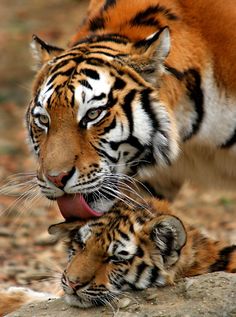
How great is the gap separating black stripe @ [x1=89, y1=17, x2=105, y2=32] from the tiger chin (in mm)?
1322

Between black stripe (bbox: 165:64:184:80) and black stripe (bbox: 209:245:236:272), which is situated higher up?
black stripe (bbox: 165:64:184:80)

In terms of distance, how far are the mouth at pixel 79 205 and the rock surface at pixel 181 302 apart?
53 cm

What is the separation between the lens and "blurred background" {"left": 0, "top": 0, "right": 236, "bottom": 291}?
316 inches

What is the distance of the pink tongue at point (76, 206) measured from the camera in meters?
5.52

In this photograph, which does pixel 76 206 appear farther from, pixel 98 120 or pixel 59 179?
pixel 98 120

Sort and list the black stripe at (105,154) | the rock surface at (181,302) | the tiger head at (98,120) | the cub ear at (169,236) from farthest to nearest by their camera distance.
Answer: the black stripe at (105,154) < the tiger head at (98,120) < the cub ear at (169,236) < the rock surface at (181,302)

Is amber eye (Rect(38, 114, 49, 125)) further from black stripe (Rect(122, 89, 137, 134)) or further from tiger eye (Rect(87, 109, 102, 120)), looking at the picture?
black stripe (Rect(122, 89, 137, 134))

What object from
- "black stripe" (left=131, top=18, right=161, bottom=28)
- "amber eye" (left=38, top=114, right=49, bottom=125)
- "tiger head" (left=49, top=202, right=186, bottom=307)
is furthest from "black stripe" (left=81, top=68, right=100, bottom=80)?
"tiger head" (left=49, top=202, right=186, bottom=307)

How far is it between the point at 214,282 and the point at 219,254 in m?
0.52

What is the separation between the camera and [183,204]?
406 inches

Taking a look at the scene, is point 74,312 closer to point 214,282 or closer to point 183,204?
point 214,282

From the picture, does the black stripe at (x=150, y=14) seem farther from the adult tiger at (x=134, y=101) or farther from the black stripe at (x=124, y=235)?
the black stripe at (x=124, y=235)

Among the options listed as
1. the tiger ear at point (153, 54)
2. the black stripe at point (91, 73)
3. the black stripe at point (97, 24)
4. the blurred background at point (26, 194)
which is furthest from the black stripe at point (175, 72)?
Result: the blurred background at point (26, 194)

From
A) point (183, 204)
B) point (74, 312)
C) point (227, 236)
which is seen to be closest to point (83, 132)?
point (74, 312)
